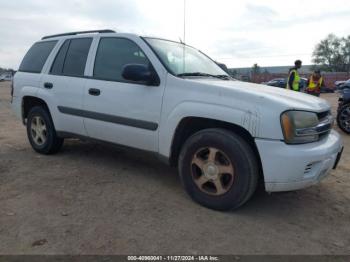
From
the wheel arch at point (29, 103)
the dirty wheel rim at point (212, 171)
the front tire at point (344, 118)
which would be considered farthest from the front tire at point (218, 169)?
the front tire at point (344, 118)

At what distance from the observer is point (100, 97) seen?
4.27 m

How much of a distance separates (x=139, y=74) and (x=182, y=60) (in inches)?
28.0

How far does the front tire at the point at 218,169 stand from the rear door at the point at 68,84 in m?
1.75

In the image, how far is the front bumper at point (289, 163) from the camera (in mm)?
3035

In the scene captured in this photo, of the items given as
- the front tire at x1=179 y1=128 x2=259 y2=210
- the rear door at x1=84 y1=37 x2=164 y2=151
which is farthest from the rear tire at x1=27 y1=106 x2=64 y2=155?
the front tire at x1=179 y1=128 x2=259 y2=210

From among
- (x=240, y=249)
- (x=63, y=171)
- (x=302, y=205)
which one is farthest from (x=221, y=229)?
(x=63, y=171)

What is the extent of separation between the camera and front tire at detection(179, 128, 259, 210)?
127 inches

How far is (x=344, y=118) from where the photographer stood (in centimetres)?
797

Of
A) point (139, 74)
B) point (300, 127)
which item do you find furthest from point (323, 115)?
point (139, 74)

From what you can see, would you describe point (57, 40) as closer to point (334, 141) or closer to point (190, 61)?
point (190, 61)

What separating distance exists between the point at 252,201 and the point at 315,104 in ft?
3.84

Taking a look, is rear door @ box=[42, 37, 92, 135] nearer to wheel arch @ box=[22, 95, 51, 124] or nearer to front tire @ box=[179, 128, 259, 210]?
wheel arch @ box=[22, 95, 51, 124]

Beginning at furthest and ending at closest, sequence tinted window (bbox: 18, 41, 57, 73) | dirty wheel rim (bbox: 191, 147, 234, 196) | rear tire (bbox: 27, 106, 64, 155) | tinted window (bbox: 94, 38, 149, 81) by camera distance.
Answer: tinted window (bbox: 18, 41, 57, 73), rear tire (bbox: 27, 106, 64, 155), tinted window (bbox: 94, 38, 149, 81), dirty wheel rim (bbox: 191, 147, 234, 196)

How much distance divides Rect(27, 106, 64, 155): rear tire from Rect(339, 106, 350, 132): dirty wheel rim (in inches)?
237
